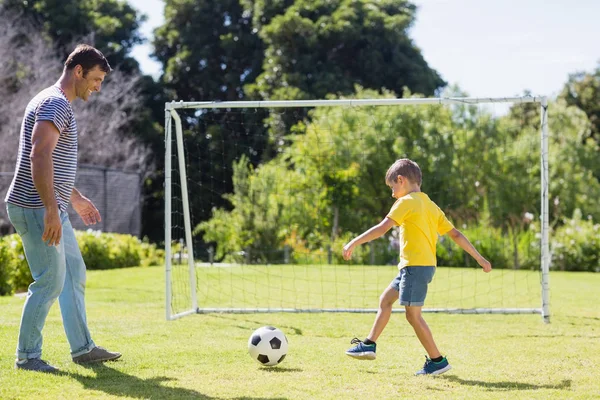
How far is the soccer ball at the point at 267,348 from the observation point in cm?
509

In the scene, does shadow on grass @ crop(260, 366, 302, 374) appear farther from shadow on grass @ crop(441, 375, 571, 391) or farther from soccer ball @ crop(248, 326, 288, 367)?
shadow on grass @ crop(441, 375, 571, 391)

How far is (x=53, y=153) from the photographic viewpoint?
15.3 ft

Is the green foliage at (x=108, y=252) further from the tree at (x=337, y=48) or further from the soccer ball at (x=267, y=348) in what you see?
the tree at (x=337, y=48)

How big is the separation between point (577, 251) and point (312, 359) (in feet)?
42.4

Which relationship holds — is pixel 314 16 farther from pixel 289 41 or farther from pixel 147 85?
pixel 147 85

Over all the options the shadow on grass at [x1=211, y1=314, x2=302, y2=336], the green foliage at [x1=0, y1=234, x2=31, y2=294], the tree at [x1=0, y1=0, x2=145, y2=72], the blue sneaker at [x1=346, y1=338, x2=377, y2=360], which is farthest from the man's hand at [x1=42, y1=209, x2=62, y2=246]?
the tree at [x1=0, y1=0, x2=145, y2=72]

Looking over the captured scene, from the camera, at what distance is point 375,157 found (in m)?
18.5

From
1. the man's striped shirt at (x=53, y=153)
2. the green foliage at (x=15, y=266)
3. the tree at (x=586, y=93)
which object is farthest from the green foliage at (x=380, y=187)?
the tree at (x=586, y=93)

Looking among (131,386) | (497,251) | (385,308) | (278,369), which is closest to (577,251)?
(497,251)

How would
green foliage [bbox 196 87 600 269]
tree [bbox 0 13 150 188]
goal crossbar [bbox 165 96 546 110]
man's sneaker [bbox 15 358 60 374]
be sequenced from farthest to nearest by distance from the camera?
tree [bbox 0 13 150 188], green foliage [bbox 196 87 600 269], goal crossbar [bbox 165 96 546 110], man's sneaker [bbox 15 358 60 374]

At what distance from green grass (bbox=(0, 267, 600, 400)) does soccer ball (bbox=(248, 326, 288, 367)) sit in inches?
3.1

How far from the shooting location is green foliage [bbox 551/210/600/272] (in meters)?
16.9

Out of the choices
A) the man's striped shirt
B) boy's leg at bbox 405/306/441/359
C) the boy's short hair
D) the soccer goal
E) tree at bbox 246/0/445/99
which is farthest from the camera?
tree at bbox 246/0/445/99

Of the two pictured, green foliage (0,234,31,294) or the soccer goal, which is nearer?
green foliage (0,234,31,294)
